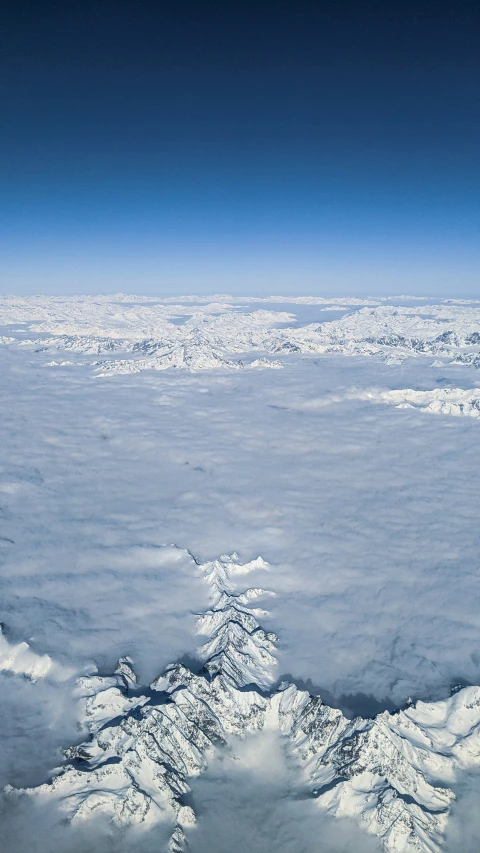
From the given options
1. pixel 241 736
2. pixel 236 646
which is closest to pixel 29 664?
pixel 236 646

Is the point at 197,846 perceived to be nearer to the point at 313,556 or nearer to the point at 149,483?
the point at 313,556

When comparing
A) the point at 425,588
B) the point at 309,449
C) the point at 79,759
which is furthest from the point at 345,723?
the point at 309,449

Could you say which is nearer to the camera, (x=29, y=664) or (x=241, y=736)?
(x=241, y=736)

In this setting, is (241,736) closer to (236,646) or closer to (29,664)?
(236,646)

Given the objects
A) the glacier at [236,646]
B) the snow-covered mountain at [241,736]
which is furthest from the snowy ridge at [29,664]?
the snow-covered mountain at [241,736]

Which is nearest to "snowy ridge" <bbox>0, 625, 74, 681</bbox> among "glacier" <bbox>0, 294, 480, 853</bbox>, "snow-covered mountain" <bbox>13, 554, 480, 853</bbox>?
"glacier" <bbox>0, 294, 480, 853</bbox>

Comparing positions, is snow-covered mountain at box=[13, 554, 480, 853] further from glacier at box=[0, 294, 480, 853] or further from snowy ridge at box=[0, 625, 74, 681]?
snowy ridge at box=[0, 625, 74, 681]

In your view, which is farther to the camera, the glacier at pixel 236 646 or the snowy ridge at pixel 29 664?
the snowy ridge at pixel 29 664

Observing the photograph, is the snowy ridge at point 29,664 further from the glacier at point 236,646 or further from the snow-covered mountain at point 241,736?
the snow-covered mountain at point 241,736
